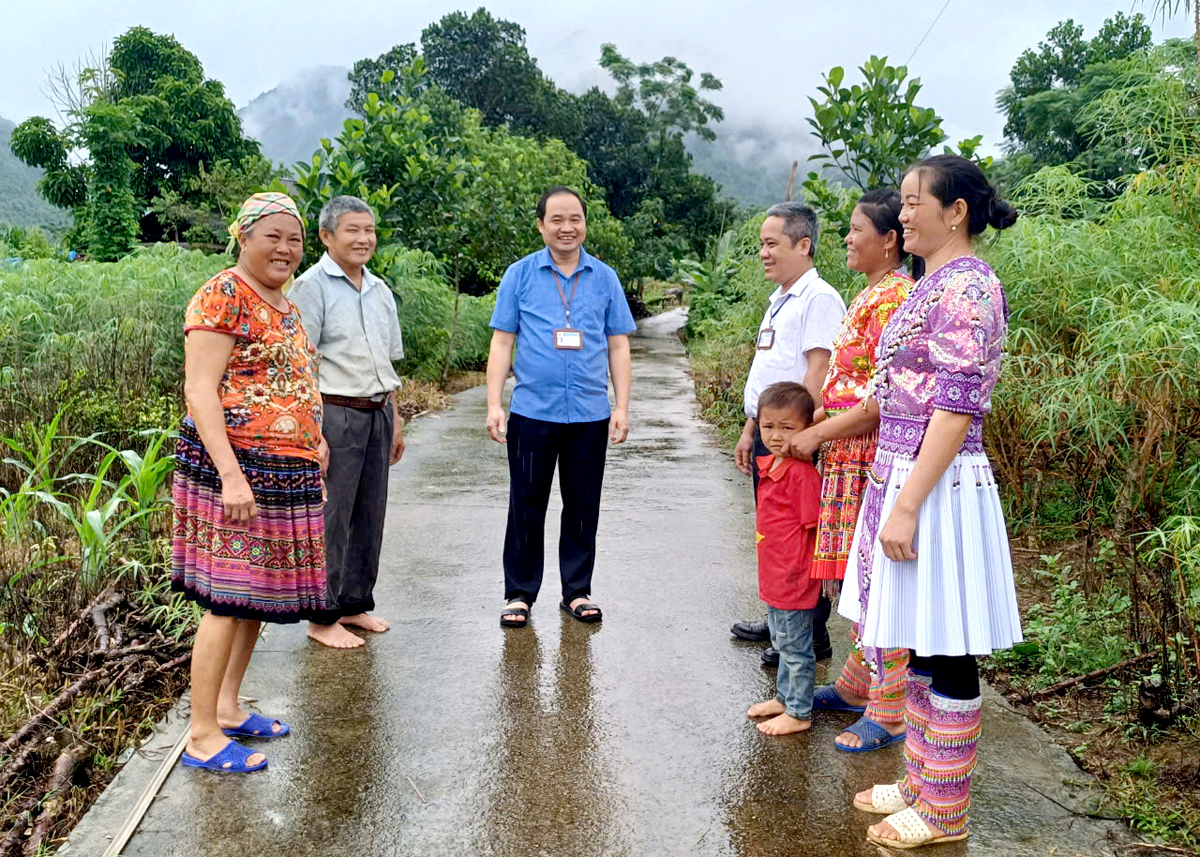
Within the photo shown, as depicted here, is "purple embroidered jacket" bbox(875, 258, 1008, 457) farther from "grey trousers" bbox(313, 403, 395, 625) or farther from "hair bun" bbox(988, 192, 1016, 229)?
"grey trousers" bbox(313, 403, 395, 625)

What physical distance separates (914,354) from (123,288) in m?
7.96

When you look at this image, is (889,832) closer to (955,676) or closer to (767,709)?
(955,676)

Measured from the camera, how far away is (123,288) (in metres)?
8.91

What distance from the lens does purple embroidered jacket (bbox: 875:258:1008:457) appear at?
2578mm

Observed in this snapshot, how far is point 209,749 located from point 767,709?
5.90 feet

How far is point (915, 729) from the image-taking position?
2.84 m

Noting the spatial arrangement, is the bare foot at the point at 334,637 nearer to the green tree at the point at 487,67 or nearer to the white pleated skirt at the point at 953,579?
the white pleated skirt at the point at 953,579

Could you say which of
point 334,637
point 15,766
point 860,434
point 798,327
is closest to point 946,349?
point 860,434

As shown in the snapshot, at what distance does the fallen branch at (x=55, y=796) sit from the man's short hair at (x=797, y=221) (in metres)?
2.95

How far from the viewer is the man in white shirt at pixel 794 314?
3.79 m

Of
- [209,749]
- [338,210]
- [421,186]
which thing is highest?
[421,186]

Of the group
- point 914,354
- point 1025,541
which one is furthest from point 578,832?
point 1025,541

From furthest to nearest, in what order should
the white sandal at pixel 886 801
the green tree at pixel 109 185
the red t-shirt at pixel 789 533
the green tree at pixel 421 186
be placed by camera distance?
the green tree at pixel 109 185
the green tree at pixel 421 186
the red t-shirt at pixel 789 533
the white sandal at pixel 886 801

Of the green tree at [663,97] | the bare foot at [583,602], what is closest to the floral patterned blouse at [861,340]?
the bare foot at [583,602]
